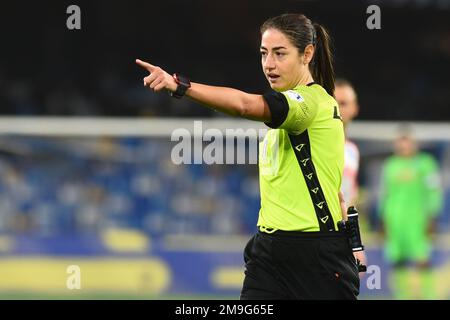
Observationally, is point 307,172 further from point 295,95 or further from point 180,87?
point 180,87

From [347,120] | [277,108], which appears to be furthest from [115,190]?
[277,108]

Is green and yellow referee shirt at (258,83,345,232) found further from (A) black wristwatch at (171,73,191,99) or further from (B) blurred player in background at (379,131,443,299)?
(B) blurred player in background at (379,131,443,299)

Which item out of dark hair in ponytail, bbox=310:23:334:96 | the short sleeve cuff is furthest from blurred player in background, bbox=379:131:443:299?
the short sleeve cuff

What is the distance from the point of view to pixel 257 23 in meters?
12.7

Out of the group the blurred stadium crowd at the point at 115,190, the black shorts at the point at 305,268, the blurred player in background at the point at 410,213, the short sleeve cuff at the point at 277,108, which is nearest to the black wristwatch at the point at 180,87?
the short sleeve cuff at the point at 277,108

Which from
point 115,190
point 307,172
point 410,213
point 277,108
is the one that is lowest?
point 410,213

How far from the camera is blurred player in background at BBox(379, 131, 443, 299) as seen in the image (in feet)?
37.1

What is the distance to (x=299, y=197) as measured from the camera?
4176 mm

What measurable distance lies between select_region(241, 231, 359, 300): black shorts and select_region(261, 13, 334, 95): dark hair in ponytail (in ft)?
2.52

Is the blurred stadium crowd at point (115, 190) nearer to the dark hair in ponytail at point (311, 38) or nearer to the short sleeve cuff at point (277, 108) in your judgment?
the dark hair in ponytail at point (311, 38)

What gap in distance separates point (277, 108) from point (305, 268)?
0.71m
